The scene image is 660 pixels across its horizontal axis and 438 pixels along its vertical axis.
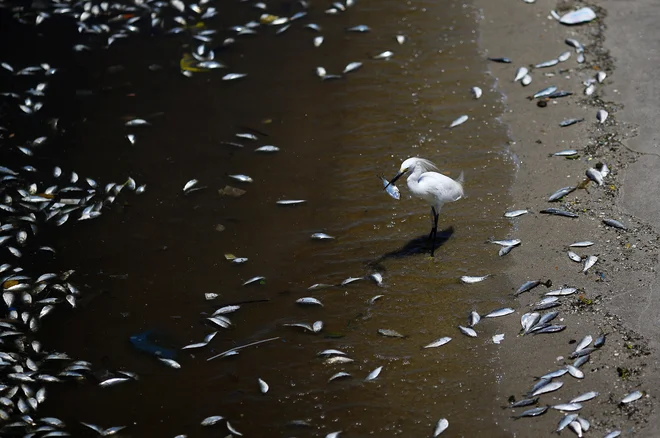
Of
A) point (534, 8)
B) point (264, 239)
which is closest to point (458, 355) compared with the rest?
point (264, 239)

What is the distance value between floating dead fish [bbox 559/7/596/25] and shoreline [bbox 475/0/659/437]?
0.31 ft

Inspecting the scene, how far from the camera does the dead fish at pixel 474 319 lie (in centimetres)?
573

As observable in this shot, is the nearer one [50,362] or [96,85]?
[50,362]

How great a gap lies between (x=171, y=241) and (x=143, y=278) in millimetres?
546

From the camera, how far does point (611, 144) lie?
7133 millimetres

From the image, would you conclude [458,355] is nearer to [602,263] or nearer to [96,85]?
[602,263]

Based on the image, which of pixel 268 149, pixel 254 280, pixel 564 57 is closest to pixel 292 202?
pixel 268 149

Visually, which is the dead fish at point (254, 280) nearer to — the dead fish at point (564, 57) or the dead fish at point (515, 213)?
the dead fish at point (515, 213)

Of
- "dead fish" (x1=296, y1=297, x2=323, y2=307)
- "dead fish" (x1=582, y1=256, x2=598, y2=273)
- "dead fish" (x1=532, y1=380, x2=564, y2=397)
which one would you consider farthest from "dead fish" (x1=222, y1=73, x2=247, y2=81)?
"dead fish" (x1=532, y1=380, x2=564, y2=397)

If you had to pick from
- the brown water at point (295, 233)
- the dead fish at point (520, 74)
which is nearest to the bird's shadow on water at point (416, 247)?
the brown water at point (295, 233)

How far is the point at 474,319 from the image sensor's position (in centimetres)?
574

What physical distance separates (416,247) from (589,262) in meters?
1.57

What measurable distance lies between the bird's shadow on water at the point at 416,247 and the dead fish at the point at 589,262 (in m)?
Result: 1.28

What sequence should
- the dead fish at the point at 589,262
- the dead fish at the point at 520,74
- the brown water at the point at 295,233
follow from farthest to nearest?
1. the dead fish at the point at 520,74
2. the dead fish at the point at 589,262
3. the brown water at the point at 295,233
